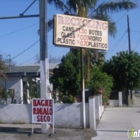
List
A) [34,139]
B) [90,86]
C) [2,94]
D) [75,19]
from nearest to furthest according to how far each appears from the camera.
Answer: [34,139] → [75,19] → [2,94] → [90,86]

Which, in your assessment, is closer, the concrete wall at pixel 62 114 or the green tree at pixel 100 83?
the concrete wall at pixel 62 114

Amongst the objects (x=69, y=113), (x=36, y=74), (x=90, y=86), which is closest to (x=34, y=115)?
(x=69, y=113)

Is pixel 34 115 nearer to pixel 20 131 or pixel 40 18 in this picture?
pixel 20 131

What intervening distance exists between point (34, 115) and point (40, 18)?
3.80 m

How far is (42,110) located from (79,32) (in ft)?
12.1

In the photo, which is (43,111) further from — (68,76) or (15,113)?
(68,76)

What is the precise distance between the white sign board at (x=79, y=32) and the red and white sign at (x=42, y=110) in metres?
2.40

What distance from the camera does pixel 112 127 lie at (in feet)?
53.8

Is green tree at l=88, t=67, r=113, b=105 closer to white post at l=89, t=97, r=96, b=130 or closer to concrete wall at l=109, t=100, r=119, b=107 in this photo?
concrete wall at l=109, t=100, r=119, b=107

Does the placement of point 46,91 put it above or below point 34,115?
above

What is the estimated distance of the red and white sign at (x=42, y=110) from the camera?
1438 centimetres

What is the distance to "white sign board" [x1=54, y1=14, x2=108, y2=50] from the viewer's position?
15211 millimetres

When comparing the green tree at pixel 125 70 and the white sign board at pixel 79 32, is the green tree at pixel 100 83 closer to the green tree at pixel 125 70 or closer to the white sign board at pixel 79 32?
the green tree at pixel 125 70

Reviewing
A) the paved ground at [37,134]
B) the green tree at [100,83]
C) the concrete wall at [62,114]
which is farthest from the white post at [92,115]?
the green tree at [100,83]
